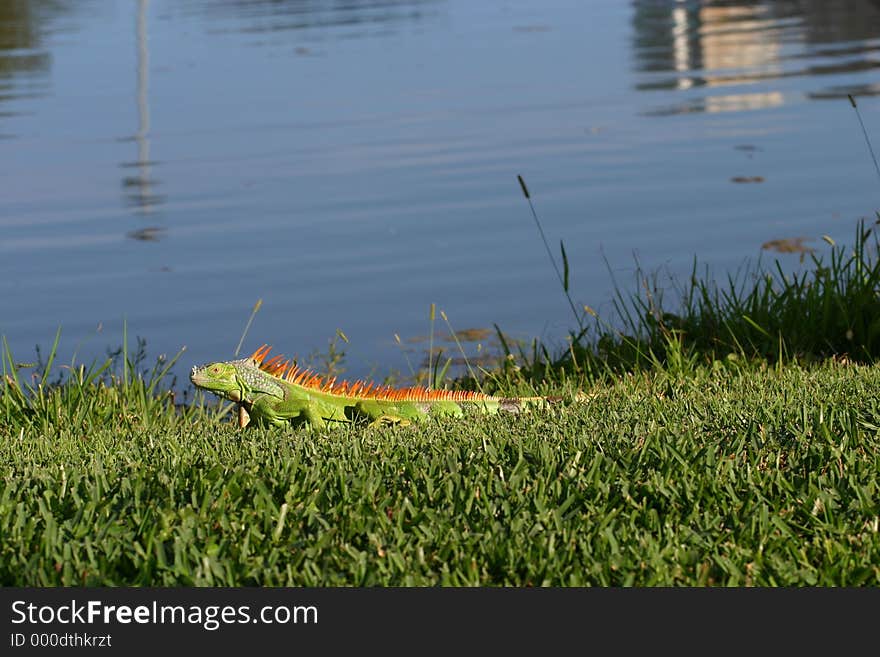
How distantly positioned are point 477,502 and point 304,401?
6.22 feet

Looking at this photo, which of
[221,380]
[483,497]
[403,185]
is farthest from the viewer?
[403,185]

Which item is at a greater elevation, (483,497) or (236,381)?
(483,497)

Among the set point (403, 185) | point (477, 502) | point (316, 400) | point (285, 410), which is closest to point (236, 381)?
point (285, 410)

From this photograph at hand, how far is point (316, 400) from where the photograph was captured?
5.86 m

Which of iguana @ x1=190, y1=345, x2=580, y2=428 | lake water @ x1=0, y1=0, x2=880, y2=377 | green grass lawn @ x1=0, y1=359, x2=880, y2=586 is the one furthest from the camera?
lake water @ x1=0, y1=0, x2=880, y2=377

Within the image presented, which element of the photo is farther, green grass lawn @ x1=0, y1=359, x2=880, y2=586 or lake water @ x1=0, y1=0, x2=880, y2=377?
lake water @ x1=0, y1=0, x2=880, y2=377

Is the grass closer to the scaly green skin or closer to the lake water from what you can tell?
the scaly green skin

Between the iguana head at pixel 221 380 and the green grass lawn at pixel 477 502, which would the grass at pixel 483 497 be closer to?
the green grass lawn at pixel 477 502

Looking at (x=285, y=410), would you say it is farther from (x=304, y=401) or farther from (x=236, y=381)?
(x=236, y=381)

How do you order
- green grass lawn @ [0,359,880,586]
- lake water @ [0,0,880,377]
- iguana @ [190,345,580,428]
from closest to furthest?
green grass lawn @ [0,359,880,586]
iguana @ [190,345,580,428]
lake water @ [0,0,880,377]

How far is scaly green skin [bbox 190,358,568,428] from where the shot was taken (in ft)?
19.1

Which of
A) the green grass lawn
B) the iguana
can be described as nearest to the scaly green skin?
the iguana

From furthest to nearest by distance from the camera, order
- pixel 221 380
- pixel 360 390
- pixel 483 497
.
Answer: pixel 360 390
pixel 221 380
pixel 483 497

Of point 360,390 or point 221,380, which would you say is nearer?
point 221,380
